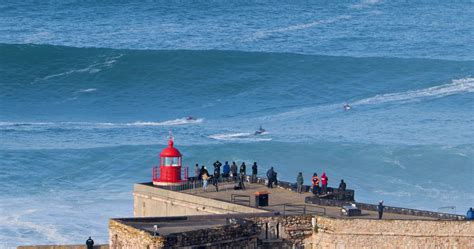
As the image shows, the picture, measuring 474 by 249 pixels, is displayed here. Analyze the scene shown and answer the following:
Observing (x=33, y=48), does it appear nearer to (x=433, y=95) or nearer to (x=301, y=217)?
(x=433, y=95)

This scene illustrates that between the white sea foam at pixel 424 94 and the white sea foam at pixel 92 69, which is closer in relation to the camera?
the white sea foam at pixel 424 94

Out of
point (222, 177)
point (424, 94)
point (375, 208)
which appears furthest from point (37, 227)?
point (424, 94)

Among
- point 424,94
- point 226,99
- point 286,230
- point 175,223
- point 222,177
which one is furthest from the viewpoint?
point 226,99

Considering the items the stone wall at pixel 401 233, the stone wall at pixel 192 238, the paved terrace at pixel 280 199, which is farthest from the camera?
the paved terrace at pixel 280 199

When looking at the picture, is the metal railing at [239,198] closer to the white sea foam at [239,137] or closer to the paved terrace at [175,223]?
the paved terrace at [175,223]

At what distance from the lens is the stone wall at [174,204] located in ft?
139

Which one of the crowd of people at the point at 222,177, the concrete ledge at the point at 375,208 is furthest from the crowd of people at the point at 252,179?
the concrete ledge at the point at 375,208

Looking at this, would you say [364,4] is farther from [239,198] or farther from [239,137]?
[239,198]

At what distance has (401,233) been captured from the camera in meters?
38.7

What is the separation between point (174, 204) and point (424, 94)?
191ft

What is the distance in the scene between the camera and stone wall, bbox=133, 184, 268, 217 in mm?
42406

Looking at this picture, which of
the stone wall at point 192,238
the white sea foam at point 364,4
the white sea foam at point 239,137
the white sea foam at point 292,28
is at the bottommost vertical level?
the stone wall at point 192,238

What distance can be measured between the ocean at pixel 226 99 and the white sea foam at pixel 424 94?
17cm

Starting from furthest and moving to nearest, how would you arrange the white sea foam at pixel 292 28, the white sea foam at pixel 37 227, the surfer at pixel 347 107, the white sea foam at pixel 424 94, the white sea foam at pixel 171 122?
the white sea foam at pixel 292 28 → the white sea foam at pixel 424 94 → the surfer at pixel 347 107 → the white sea foam at pixel 171 122 → the white sea foam at pixel 37 227
